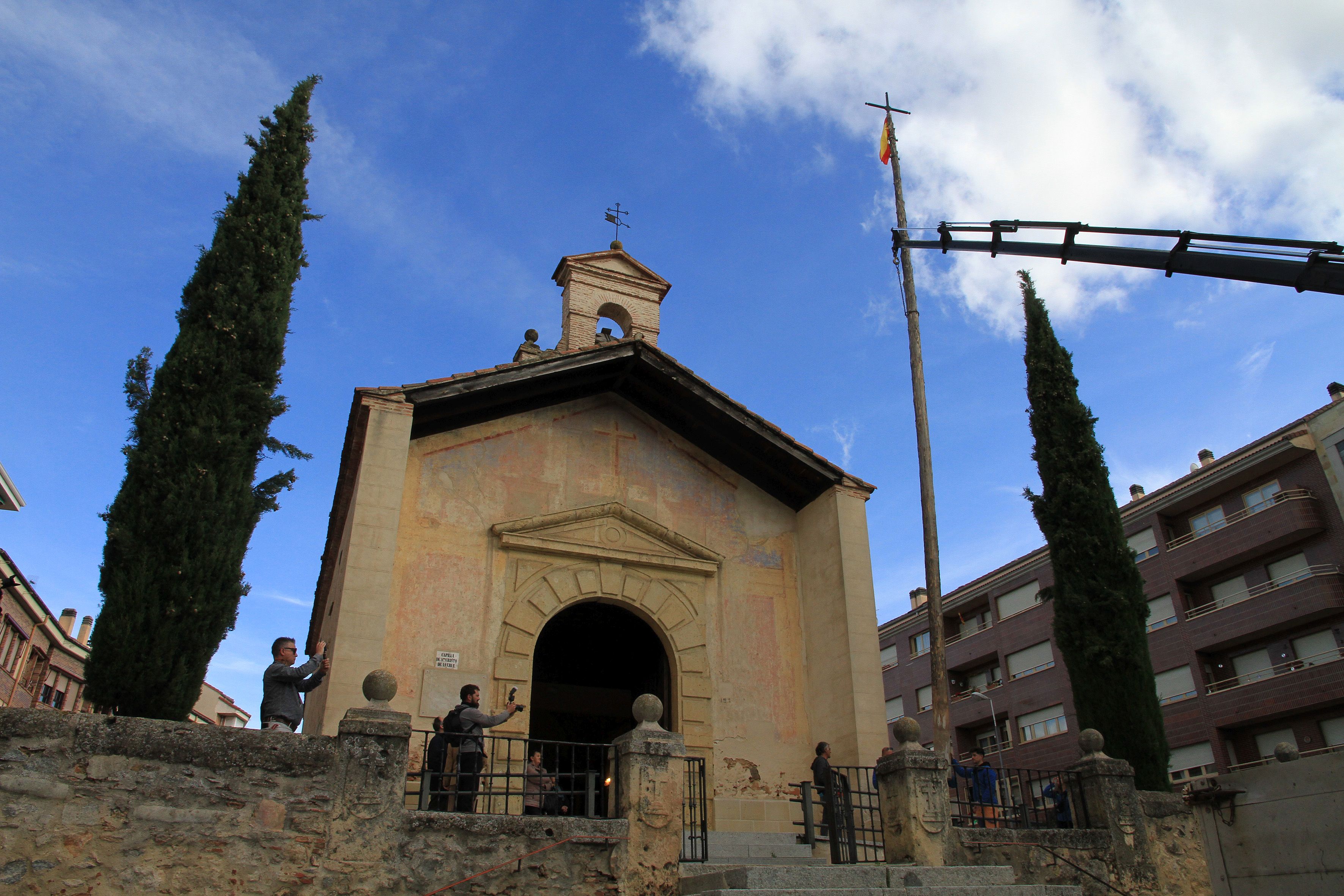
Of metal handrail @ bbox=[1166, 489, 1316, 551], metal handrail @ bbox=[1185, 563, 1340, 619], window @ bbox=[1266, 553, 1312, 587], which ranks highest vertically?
metal handrail @ bbox=[1166, 489, 1316, 551]

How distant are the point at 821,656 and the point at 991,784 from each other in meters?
2.64

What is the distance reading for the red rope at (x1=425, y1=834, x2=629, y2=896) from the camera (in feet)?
24.0

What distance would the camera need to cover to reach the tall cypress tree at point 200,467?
8.12 m

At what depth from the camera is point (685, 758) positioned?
8.40 m

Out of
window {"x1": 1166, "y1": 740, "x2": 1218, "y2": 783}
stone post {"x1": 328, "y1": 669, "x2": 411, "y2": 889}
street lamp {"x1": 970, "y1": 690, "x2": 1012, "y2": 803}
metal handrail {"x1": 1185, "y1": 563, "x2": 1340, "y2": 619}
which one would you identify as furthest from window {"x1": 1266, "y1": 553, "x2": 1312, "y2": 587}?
stone post {"x1": 328, "y1": 669, "x2": 411, "y2": 889}

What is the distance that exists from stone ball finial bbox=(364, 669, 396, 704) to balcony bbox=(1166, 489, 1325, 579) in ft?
84.1

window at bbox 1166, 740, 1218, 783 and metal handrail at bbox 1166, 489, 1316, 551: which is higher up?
metal handrail at bbox 1166, 489, 1316, 551

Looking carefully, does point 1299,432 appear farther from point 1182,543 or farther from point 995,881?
point 995,881

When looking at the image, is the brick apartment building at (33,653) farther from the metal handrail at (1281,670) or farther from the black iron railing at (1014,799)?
the metal handrail at (1281,670)

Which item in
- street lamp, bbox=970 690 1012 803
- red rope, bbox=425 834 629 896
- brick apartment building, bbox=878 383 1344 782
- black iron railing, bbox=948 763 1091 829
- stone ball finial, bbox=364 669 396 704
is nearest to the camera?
red rope, bbox=425 834 629 896

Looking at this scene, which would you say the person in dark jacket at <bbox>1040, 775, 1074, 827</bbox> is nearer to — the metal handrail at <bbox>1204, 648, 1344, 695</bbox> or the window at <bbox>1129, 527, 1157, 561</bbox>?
the metal handrail at <bbox>1204, 648, 1344, 695</bbox>

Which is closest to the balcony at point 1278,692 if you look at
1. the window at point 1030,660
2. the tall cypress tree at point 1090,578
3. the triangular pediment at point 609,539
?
the window at point 1030,660

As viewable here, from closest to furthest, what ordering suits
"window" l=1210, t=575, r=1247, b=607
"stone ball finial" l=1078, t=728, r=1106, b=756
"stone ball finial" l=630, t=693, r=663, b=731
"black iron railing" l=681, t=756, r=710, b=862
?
1. "black iron railing" l=681, t=756, r=710, b=862
2. "stone ball finial" l=630, t=693, r=663, b=731
3. "stone ball finial" l=1078, t=728, r=1106, b=756
4. "window" l=1210, t=575, r=1247, b=607

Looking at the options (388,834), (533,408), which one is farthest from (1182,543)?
(388,834)
